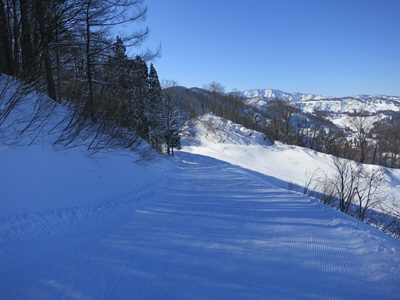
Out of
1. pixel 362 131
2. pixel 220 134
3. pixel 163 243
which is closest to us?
pixel 163 243

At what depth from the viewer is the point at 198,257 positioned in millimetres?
3320

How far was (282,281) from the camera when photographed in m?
2.85

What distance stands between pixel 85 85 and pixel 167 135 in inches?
541

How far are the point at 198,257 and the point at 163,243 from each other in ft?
2.34

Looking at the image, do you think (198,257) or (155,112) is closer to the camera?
(198,257)

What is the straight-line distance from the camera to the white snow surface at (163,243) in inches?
106

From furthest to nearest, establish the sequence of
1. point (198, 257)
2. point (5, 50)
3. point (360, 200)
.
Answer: point (360, 200) → point (5, 50) → point (198, 257)

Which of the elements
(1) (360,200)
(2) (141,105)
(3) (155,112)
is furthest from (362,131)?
(2) (141,105)

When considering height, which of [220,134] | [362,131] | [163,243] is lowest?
[163,243]

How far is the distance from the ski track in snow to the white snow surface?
0.02 m

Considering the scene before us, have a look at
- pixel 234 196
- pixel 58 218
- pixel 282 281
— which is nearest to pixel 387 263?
pixel 282 281

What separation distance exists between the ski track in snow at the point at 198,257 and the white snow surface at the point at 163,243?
0.6 inches

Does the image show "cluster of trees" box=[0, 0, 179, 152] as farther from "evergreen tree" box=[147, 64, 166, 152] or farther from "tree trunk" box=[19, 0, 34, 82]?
"evergreen tree" box=[147, 64, 166, 152]

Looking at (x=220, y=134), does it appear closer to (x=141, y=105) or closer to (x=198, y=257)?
(x=141, y=105)
